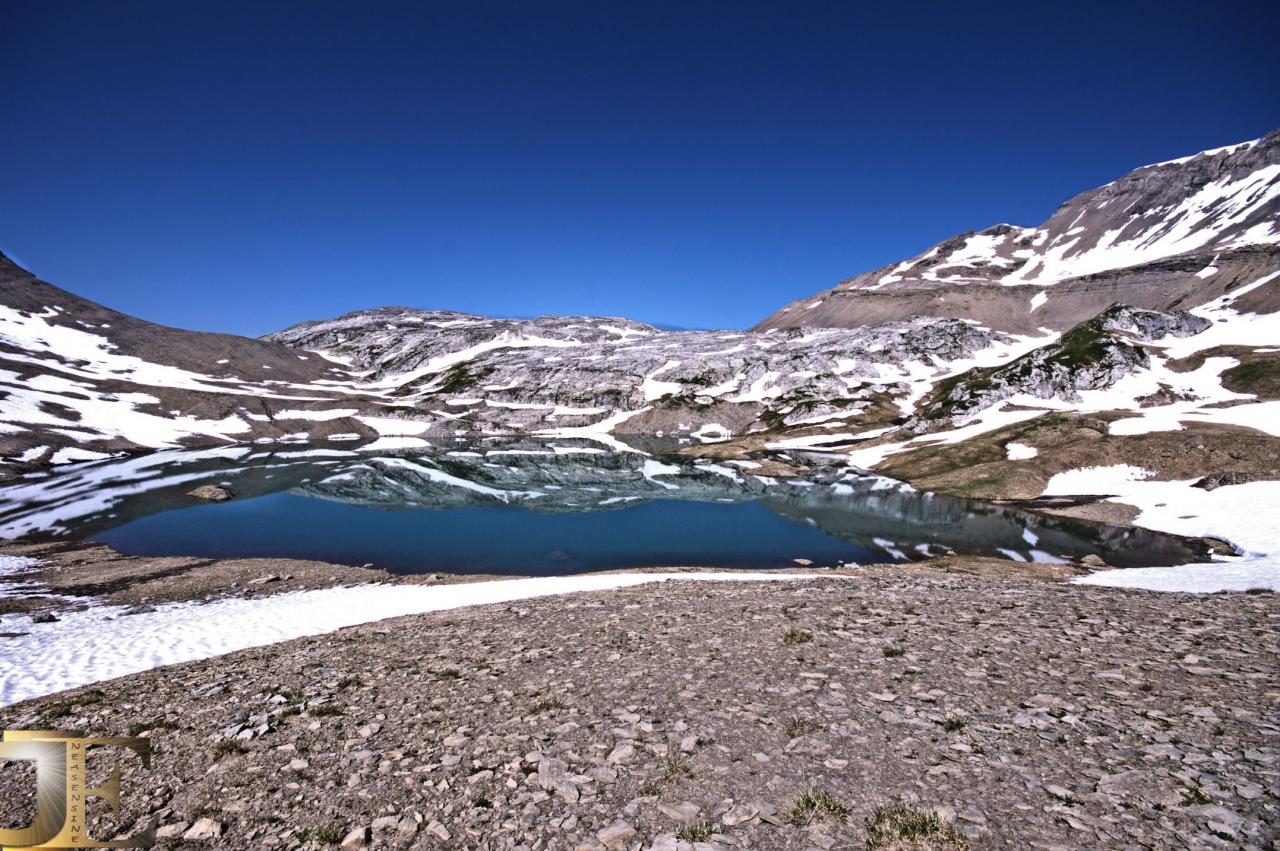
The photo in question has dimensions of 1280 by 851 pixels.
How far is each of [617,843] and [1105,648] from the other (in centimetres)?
1292

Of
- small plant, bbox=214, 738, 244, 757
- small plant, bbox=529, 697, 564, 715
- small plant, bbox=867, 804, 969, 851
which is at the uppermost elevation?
small plant, bbox=867, 804, 969, 851

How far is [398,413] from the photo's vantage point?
161500mm

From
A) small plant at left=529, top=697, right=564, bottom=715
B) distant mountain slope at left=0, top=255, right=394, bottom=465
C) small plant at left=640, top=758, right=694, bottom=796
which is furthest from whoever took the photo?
distant mountain slope at left=0, top=255, right=394, bottom=465

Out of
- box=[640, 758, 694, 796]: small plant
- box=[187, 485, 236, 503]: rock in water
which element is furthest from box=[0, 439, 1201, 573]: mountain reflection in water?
box=[640, 758, 694, 796]: small plant

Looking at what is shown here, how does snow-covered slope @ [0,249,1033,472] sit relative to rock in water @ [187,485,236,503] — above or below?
above

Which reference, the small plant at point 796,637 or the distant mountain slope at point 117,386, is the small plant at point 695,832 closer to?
the small plant at point 796,637

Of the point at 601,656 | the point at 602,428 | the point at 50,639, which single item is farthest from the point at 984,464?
the point at 602,428

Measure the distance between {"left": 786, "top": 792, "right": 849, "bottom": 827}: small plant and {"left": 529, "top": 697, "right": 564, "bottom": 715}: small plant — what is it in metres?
5.35

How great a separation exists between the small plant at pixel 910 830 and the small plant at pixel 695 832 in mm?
1995

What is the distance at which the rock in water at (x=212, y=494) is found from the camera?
66.8 metres

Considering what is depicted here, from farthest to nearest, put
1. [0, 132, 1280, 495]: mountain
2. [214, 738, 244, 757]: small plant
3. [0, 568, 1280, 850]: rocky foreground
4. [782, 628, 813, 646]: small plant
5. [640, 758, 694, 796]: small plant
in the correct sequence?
1. [0, 132, 1280, 495]: mountain
2. [782, 628, 813, 646]: small plant
3. [214, 738, 244, 757]: small plant
4. [640, 758, 694, 796]: small plant
5. [0, 568, 1280, 850]: rocky foreground

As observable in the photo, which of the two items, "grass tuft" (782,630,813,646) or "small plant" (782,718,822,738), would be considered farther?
"grass tuft" (782,630,813,646)

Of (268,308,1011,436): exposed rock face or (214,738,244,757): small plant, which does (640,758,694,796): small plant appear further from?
(268,308,1011,436): exposed rock face

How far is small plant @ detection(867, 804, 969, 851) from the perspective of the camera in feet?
22.9
